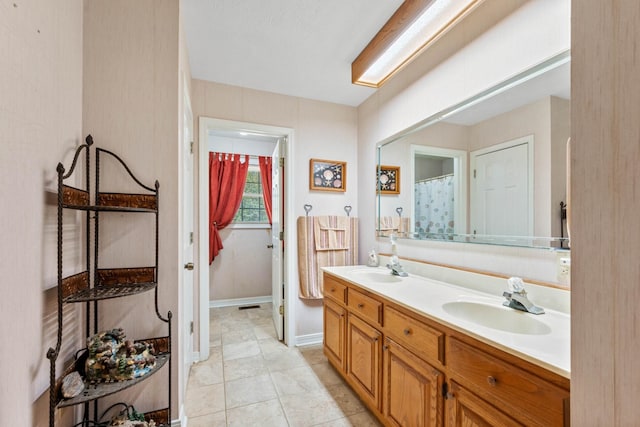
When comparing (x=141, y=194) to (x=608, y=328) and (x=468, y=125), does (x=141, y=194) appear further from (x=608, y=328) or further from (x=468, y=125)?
(x=468, y=125)

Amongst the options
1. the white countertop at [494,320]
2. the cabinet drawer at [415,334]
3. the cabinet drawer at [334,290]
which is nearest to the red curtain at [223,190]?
the cabinet drawer at [334,290]

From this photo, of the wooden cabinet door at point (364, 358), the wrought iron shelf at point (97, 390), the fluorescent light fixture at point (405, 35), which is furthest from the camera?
the wooden cabinet door at point (364, 358)

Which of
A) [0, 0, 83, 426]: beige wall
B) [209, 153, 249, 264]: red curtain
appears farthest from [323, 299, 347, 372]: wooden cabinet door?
[209, 153, 249, 264]: red curtain

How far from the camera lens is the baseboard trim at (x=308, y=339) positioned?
2703 mm

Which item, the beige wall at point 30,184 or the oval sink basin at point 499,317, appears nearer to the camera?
the beige wall at point 30,184

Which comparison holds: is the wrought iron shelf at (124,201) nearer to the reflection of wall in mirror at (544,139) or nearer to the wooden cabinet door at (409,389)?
the wooden cabinet door at (409,389)

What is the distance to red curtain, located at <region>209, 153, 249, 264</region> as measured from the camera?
379 centimetres

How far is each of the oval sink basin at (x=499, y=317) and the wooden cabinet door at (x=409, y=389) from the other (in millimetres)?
318

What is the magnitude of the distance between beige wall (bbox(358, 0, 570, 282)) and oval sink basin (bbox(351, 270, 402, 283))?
240 mm

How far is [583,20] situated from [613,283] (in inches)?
21.1

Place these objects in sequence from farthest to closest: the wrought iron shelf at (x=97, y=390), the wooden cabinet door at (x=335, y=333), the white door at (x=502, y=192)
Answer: the wooden cabinet door at (x=335, y=333)
the white door at (x=502, y=192)
the wrought iron shelf at (x=97, y=390)

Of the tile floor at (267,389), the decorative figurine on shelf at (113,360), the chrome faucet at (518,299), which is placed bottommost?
the tile floor at (267,389)

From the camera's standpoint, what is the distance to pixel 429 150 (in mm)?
1964

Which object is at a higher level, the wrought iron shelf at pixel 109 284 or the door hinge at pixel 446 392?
the wrought iron shelf at pixel 109 284
